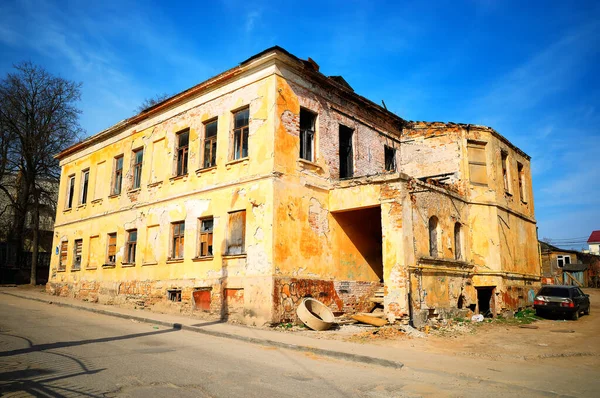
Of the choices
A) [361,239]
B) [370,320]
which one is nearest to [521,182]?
[361,239]

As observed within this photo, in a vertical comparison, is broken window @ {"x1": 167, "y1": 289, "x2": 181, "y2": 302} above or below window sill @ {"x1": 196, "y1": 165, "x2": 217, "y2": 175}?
below

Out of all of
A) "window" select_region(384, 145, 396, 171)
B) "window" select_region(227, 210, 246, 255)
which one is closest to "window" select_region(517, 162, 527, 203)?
"window" select_region(384, 145, 396, 171)

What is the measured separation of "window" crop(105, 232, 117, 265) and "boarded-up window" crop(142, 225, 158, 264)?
9.02 feet

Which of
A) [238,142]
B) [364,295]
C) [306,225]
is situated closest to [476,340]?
[364,295]

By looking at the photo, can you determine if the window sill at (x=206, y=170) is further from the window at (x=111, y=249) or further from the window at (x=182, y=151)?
the window at (x=111, y=249)

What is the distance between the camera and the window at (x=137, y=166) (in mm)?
20138

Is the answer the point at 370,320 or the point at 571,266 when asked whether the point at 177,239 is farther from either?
the point at 571,266

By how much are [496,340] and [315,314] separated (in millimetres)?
5257

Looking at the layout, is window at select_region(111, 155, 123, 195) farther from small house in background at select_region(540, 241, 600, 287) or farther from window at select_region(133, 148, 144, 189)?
small house in background at select_region(540, 241, 600, 287)

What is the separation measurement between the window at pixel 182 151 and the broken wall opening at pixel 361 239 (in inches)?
260

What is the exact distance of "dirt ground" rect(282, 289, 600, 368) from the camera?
1017 centimetres

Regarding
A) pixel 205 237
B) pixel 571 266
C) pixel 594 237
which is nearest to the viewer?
pixel 205 237

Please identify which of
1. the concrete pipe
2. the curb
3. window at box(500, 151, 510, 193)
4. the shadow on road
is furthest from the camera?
window at box(500, 151, 510, 193)

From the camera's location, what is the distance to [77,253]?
903 inches
